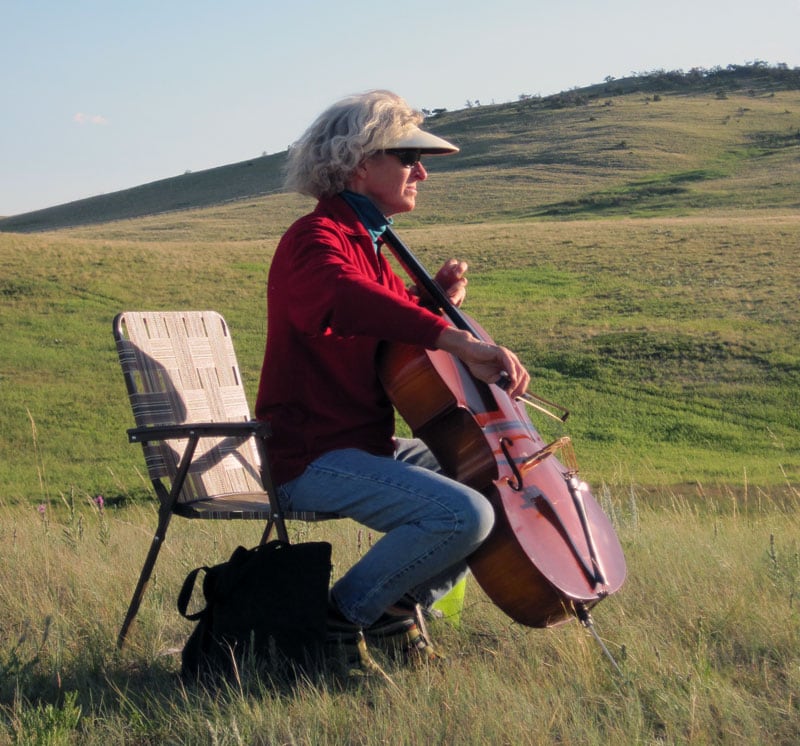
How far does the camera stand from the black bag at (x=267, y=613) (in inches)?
128

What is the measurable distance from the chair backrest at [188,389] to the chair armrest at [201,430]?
15 centimetres

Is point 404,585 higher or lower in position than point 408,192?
lower

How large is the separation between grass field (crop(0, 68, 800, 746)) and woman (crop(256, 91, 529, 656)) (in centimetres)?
33

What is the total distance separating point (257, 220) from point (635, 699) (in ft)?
156

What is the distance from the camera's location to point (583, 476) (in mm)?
10320

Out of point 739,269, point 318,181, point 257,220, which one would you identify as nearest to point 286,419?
point 318,181

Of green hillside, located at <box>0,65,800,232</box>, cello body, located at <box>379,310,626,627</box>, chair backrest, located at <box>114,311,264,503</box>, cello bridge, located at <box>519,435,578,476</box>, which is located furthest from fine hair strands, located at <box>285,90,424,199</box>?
green hillside, located at <box>0,65,800,232</box>

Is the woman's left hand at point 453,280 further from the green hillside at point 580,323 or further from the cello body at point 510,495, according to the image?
the green hillside at point 580,323

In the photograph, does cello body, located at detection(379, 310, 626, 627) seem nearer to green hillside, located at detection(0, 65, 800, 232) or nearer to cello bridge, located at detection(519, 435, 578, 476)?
cello bridge, located at detection(519, 435, 578, 476)

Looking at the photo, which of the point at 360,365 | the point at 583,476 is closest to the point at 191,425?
the point at 360,365

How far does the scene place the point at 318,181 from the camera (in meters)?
3.73

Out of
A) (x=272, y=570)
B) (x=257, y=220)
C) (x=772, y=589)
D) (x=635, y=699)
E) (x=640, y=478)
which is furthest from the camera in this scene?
(x=257, y=220)

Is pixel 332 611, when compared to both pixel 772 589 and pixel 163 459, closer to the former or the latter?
pixel 163 459

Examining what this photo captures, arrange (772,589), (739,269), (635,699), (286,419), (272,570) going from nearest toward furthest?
(635,699) → (272,570) → (286,419) → (772,589) → (739,269)
